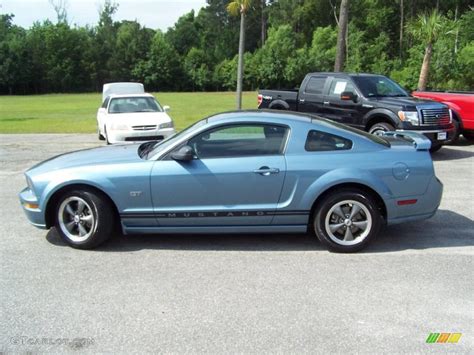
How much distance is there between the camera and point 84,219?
16.6 ft

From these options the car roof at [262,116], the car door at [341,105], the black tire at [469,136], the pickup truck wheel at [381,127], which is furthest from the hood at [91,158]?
the black tire at [469,136]

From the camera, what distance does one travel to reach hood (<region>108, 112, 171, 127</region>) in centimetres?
1197

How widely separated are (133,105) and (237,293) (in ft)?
34.2

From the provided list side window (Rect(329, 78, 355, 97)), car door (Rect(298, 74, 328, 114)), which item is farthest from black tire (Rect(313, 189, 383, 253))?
car door (Rect(298, 74, 328, 114))

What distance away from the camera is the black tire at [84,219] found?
5000 millimetres

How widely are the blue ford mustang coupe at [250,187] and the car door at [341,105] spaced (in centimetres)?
611

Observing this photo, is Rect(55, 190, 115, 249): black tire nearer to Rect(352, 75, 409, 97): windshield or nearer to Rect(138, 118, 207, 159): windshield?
Rect(138, 118, 207, 159): windshield

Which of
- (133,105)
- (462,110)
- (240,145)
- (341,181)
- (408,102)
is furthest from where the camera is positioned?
(133,105)

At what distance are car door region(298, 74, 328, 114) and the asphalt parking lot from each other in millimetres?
6568

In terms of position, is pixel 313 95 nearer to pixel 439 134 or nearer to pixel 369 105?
pixel 369 105

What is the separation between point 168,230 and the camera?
506cm

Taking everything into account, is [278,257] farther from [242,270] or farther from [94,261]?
[94,261]

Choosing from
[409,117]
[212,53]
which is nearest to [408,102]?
[409,117]

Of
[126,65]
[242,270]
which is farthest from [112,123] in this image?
[126,65]
